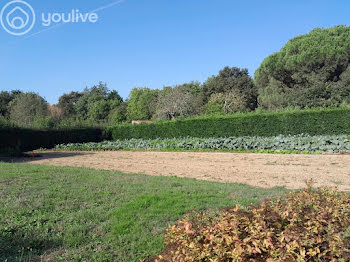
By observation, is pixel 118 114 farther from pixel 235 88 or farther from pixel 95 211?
pixel 95 211

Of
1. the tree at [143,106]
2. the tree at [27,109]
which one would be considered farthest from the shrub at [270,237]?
the tree at [143,106]

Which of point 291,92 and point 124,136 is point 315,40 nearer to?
point 291,92

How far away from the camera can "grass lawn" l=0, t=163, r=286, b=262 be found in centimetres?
279

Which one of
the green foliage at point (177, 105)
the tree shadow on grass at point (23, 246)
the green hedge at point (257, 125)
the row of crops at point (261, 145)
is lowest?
the tree shadow on grass at point (23, 246)

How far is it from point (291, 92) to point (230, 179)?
22587 mm

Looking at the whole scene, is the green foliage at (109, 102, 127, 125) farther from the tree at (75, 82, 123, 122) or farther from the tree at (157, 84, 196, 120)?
the tree at (157, 84, 196, 120)

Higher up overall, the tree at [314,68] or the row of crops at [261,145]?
the tree at [314,68]

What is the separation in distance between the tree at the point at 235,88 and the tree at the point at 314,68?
17.5ft

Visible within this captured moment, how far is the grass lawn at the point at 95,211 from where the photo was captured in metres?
2.79

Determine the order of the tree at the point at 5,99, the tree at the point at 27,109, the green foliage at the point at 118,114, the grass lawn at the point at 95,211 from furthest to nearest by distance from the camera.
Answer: the green foliage at the point at 118,114 → the tree at the point at 5,99 → the tree at the point at 27,109 → the grass lawn at the point at 95,211

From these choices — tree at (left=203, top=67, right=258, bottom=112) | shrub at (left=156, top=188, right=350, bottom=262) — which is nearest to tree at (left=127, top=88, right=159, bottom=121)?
tree at (left=203, top=67, right=258, bottom=112)

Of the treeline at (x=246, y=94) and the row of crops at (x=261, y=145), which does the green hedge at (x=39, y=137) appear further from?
A: the row of crops at (x=261, y=145)

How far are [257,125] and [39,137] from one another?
47.0ft

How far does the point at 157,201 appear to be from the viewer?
4184 millimetres
